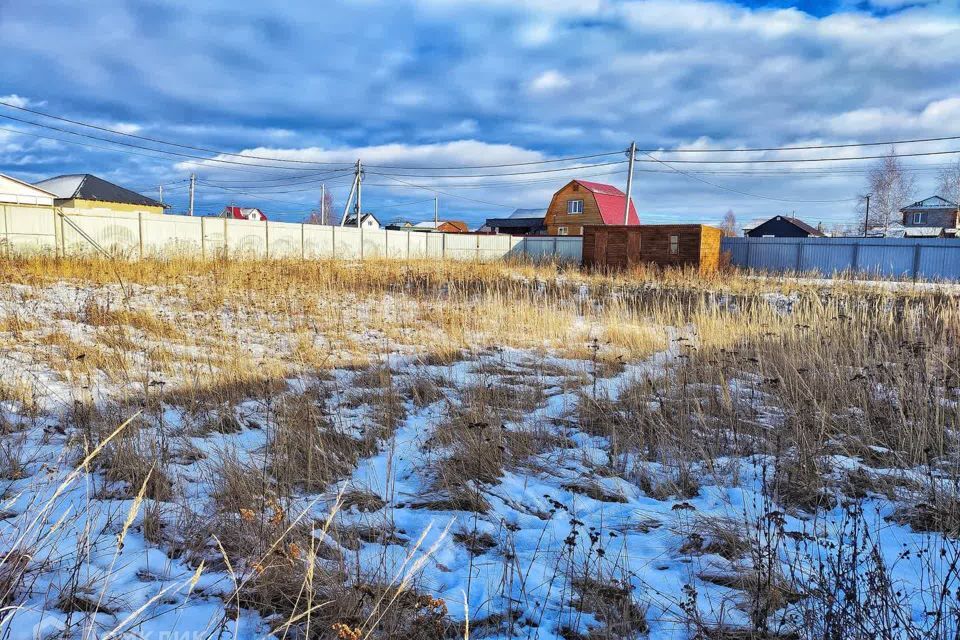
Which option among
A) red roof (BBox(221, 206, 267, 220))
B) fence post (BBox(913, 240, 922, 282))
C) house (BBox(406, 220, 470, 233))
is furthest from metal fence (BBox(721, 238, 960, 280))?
red roof (BBox(221, 206, 267, 220))

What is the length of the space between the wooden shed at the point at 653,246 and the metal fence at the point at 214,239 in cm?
595

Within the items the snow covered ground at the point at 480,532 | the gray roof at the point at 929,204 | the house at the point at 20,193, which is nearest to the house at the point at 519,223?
the house at the point at 20,193

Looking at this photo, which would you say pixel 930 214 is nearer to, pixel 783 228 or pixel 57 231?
pixel 783 228

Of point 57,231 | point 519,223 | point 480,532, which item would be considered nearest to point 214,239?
point 57,231

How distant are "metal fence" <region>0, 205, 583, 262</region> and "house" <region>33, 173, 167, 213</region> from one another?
44.5ft

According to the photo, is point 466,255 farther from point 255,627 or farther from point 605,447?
point 255,627

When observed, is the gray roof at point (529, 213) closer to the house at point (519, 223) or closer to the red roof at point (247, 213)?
the house at point (519, 223)

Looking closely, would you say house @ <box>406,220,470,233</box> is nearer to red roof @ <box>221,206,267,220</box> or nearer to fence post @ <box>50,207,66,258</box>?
red roof @ <box>221,206,267,220</box>

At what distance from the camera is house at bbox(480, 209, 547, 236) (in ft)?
157

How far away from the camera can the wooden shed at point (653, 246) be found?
62.5 feet

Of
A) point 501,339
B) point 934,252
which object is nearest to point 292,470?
point 501,339

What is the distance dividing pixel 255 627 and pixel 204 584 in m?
0.35

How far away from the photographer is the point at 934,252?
2050 centimetres

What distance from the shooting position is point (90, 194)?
30.9 metres
